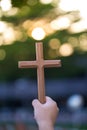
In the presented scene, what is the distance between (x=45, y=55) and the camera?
11.6 metres

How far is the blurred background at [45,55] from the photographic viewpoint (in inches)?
354

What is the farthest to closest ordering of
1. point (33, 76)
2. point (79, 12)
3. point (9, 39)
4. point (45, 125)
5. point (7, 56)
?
point (33, 76), point (7, 56), point (9, 39), point (79, 12), point (45, 125)

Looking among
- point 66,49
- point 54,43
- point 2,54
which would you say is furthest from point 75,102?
point 54,43

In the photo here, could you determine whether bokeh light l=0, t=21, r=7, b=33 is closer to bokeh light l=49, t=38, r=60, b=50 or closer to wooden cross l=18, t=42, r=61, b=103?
bokeh light l=49, t=38, r=60, b=50

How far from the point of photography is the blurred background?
8.98 meters

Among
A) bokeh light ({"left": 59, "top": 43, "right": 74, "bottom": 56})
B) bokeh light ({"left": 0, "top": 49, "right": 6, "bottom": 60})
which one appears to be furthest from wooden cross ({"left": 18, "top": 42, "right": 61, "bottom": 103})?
bokeh light ({"left": 59, "top": 43, "right": 74, "bottom": 56})

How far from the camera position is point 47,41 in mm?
A: 10930

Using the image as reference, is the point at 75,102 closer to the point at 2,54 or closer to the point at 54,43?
the point at 2,54

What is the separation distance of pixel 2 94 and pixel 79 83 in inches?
83.2

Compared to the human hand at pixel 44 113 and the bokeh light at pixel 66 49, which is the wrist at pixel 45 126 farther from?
the bokeh light at pixel 66 49

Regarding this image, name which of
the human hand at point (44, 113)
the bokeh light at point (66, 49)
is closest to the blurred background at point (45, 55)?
the bokeh light at point (66, 49)

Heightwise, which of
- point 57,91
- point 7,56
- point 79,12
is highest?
point 79,12

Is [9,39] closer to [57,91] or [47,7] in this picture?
[47,7]

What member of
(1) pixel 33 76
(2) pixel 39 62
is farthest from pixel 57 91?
(2) pixel 39 62
